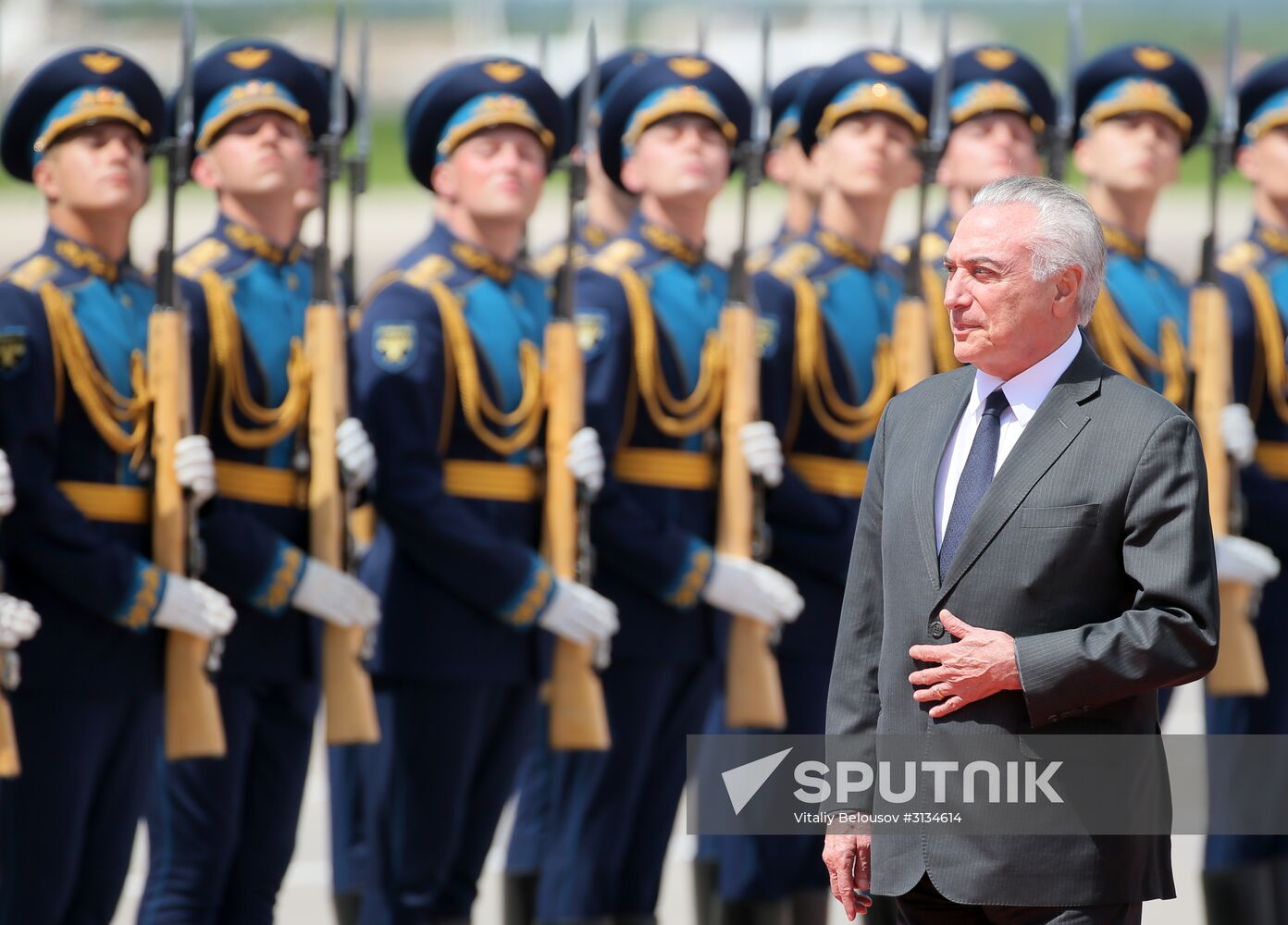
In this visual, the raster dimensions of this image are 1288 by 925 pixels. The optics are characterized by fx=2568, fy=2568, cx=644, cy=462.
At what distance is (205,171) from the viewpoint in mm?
6566

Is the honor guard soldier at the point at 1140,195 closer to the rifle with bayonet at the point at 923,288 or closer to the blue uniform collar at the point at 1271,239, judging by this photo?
the blue uniform collar at the point at 1271,239

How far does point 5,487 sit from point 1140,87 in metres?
3.85

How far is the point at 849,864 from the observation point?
4.12 meters

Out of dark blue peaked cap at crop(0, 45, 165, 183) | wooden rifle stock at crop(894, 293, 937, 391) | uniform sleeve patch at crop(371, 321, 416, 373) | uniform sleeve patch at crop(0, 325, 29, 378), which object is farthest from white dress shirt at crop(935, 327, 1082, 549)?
wooden rifle stock at crop(894, 293, 937, 391)

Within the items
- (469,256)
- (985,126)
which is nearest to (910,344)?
(985,126)

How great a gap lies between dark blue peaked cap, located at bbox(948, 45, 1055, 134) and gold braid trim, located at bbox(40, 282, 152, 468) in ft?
9.60

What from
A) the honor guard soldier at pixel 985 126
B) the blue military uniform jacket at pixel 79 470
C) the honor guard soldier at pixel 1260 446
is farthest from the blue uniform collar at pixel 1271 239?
the blue military uniform jacket at pixel 79 470

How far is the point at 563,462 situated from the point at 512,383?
0.24m

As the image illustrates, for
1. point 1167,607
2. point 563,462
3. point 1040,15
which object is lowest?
point 1167,607

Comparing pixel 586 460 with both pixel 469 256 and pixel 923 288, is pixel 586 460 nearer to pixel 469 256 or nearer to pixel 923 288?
pixel 469 256

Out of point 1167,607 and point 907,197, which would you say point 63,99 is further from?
point 907,197

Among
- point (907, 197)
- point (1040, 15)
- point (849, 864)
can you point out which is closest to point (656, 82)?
point (849, 864)

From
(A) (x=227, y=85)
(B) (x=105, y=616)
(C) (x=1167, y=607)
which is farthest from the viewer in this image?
(A) (x=227, y=85)

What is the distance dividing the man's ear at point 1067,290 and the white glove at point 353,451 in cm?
275
